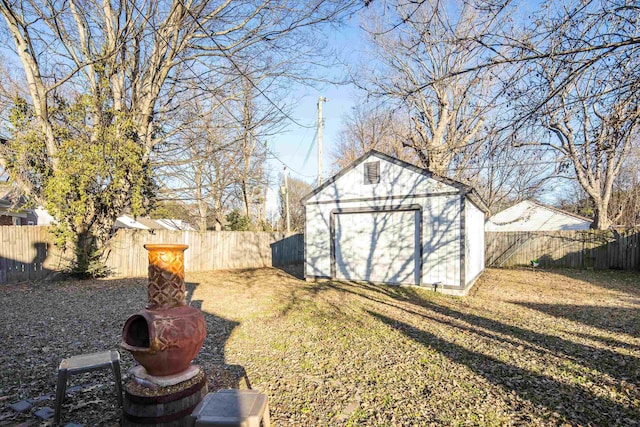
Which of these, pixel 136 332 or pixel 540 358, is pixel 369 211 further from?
pixel 136 332

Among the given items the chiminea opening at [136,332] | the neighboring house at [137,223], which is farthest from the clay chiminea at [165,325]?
the neighboring house at [137,223]

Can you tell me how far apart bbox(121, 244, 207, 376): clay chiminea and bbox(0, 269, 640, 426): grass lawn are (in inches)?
33.0

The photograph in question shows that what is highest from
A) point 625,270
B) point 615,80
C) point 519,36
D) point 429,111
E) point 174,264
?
point 429,111

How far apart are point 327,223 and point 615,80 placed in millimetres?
7555

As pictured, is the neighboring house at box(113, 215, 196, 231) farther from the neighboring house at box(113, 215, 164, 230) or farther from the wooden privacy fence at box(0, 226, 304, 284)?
the wooden privacy fence at box(0, 226, 304, 284)

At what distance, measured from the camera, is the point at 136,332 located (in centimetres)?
262

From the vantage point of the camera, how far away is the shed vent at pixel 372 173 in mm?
9680

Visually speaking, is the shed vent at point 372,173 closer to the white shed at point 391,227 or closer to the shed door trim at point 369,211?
the white shed at point 391,227

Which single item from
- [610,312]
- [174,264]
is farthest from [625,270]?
[174,264]

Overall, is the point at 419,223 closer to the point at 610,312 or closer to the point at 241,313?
the point at 610,312

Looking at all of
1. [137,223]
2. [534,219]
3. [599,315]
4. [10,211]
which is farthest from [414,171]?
[137,223]

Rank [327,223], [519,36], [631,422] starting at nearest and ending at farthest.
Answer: [631,422] → [519,36] → [327,223]

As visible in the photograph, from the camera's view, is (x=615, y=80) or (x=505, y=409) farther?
(x=615, y=80)

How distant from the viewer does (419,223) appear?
9219 millimetres
